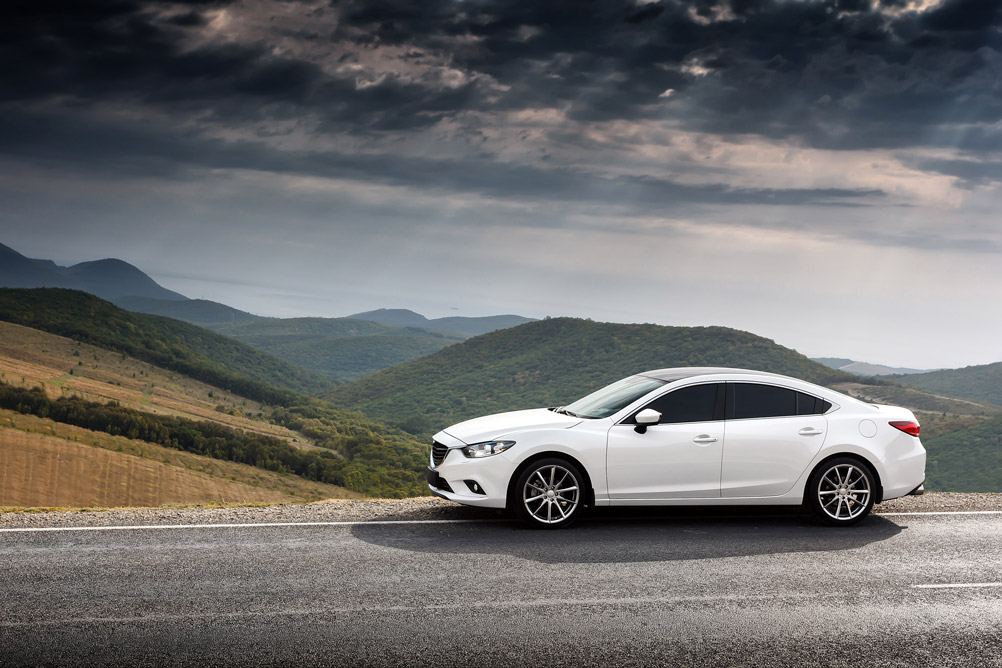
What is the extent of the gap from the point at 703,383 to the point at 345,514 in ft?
13.9

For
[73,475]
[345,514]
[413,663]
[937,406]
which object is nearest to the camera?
[413,663]

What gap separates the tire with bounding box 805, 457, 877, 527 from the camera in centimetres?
849

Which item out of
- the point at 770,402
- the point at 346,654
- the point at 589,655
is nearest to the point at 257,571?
the point at 346,654

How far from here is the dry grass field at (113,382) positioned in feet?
405

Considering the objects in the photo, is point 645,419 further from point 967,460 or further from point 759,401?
point 967,460

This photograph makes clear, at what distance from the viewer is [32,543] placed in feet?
24.4

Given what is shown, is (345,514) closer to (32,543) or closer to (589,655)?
(32,543)

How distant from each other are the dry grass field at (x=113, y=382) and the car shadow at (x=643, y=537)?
118m

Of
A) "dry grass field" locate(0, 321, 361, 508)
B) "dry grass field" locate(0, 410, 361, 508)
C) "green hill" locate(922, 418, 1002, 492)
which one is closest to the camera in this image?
"dry grass field" locate(0, 410, 361, 508)

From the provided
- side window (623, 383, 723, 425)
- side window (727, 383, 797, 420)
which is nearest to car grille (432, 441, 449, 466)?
side window (623, 383, 723, 425)

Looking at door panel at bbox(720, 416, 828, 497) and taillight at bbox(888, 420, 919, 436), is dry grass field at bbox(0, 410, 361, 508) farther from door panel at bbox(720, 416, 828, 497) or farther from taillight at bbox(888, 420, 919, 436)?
taillight at bbox(888, 420, 919, 436)

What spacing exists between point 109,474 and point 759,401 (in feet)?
316

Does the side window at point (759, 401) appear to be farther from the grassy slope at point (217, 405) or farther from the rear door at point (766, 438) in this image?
the grassy slope at point (217, 405)

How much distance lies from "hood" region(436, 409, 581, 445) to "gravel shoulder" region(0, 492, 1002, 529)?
103 cm
